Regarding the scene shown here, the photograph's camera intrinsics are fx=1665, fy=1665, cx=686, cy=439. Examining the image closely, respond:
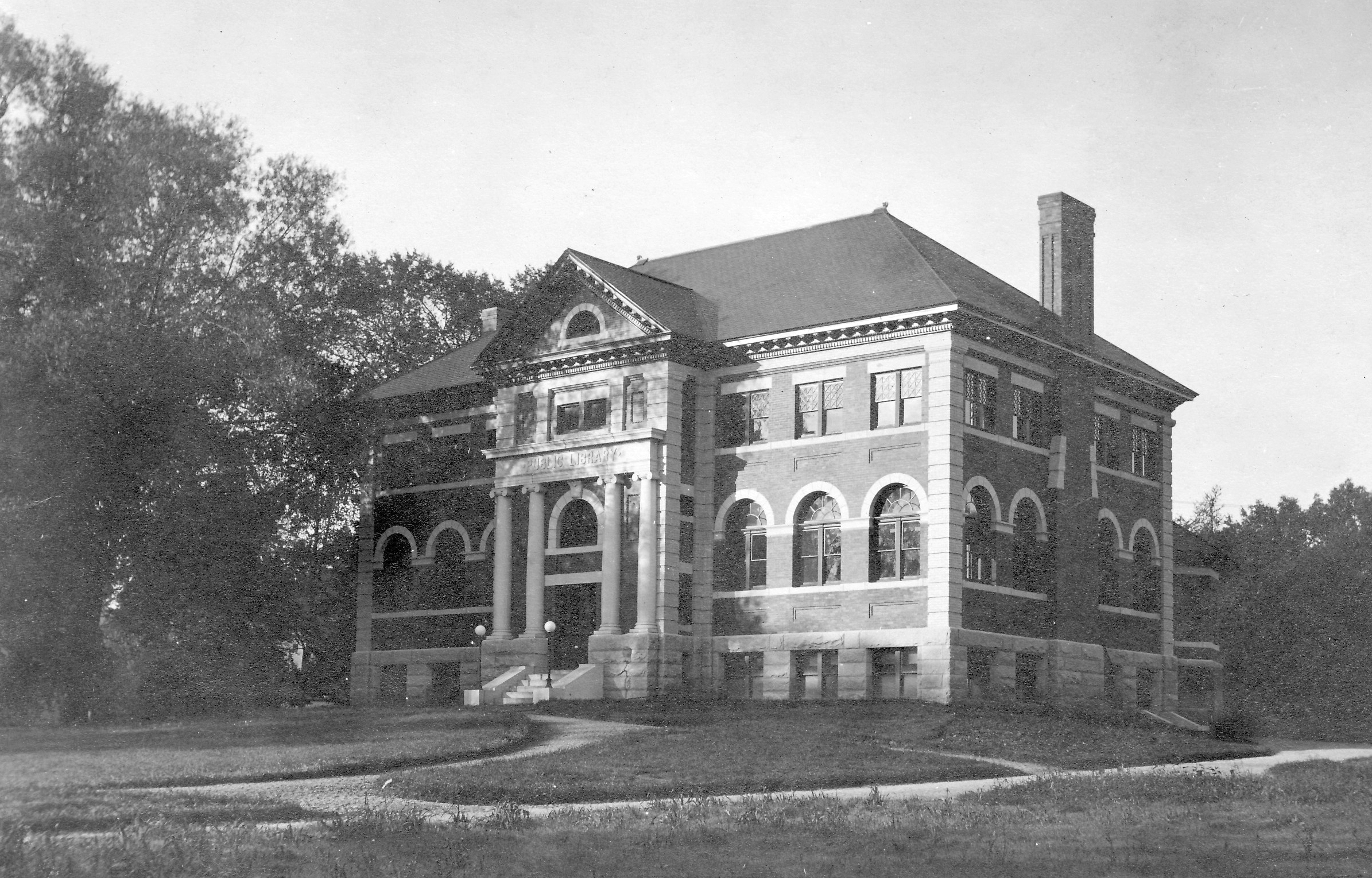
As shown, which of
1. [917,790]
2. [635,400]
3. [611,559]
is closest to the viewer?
[917,790]

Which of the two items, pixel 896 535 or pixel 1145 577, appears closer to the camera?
pixel 896 535

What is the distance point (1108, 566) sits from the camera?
141ft

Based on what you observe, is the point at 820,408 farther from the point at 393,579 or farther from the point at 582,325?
the point at 393,579

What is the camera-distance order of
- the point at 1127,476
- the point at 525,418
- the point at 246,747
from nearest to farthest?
the point at 246,747 → the point at 525,418 → the point at 1127,476

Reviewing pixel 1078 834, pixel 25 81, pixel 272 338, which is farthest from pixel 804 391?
pixel 1078 834

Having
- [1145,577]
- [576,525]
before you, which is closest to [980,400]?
[1145,577]

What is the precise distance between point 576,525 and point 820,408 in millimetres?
7366

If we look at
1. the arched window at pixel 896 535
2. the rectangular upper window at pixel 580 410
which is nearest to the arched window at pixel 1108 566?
the arched window at pixel 896 535

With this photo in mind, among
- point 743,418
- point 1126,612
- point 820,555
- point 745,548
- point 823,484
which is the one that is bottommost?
point 1126,612

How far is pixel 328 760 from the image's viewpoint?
991 inches

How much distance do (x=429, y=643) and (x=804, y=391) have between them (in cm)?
1382

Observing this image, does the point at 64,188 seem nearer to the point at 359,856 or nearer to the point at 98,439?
the point at 98,439

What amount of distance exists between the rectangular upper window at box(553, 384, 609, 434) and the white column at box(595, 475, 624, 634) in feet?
6.45

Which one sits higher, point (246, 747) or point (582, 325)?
point (582, 325)
